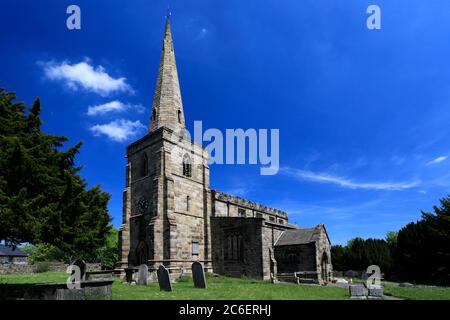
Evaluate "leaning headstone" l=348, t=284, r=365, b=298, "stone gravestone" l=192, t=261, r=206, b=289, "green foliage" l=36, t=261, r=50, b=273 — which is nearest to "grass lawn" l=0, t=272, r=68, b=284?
"green foliage" l=36, t=261, r=50, b=273

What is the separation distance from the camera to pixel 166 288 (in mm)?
15578

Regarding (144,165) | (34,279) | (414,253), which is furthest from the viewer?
(414,253)

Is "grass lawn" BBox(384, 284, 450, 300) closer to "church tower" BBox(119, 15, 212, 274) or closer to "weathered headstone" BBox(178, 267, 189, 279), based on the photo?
"weathered headstone" BBox(178, 267, 189, 279)

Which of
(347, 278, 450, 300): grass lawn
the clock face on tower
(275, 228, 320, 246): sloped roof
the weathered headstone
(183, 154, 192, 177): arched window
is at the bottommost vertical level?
the weathered headstone

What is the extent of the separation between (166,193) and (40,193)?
42.6ft

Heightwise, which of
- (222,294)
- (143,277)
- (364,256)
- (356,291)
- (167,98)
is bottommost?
(364,256)

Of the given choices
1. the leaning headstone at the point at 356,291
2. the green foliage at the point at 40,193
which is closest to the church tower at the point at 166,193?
the green foliage at the point at 40,193

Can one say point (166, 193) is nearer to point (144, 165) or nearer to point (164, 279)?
point (144, 165)

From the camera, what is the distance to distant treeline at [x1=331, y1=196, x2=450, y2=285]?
30484 millimetres

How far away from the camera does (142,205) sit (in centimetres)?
2908

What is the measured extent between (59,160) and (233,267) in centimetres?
1832

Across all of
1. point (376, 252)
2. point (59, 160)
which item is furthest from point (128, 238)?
point (376, 252)

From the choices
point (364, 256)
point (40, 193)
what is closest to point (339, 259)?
point (364, 256)

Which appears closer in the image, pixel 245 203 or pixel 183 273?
pixel 183 273
